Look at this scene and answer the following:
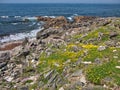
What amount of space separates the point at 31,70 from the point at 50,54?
2.42 metres

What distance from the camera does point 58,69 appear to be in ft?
67.2

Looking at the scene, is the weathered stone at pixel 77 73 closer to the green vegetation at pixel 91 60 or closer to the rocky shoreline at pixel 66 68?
the rocky shoreline at pixel 66 68

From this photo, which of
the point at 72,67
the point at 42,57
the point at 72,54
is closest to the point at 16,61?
the point at 42,57

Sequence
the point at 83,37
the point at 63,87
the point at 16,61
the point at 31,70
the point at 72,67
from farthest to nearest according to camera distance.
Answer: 1. the point at 83,37
2. the point at 16,61
3. the point at 31,70
4. the point at 72,67
5. the point at 63,87

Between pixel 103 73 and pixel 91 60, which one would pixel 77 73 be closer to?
pixel 103 73

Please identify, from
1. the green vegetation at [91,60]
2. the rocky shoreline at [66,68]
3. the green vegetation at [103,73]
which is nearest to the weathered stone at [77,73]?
the rocky shoreline at [66,68]

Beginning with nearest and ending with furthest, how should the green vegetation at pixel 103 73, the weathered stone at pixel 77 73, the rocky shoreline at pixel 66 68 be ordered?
the green vegetation at pixel 103 73 < the rocky shoreline at pixel 66 68 < the weathered stone at pixel 77 73

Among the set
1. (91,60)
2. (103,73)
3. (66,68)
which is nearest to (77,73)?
(66,68)

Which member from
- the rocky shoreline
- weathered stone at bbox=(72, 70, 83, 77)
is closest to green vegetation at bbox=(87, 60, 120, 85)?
the rocky shoreline

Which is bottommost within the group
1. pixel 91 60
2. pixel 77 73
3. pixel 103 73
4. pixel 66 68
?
pixel 66 68

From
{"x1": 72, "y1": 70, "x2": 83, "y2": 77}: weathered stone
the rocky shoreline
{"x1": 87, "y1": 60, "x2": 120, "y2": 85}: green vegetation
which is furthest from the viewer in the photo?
{"x1": 72, "y1": 70, "x2": 83, "y2": 77}: weathered stone

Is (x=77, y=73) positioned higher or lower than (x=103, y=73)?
lower

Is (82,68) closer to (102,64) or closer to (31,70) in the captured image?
(102,64)

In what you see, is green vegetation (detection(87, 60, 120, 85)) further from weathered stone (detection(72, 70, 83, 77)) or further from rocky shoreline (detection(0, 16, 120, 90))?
weathered stone (detection(72, 70, 83, 77))
